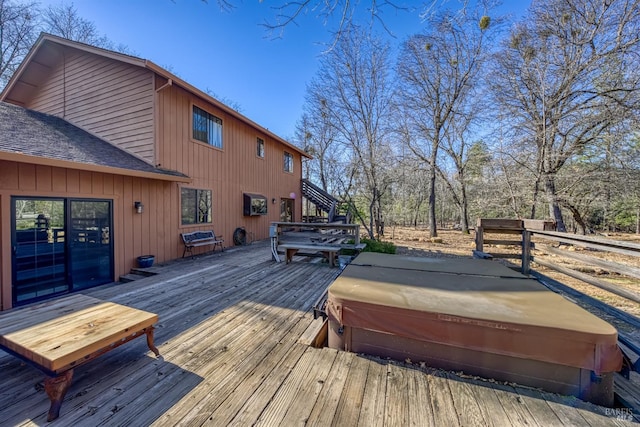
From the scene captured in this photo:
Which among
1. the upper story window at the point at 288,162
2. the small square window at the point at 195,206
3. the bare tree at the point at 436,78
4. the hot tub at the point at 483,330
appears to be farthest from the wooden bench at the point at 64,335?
the bare tree at the point at 436,78

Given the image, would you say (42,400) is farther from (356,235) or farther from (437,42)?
(437,42)

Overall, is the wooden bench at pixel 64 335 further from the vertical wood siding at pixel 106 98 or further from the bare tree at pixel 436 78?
the bare tree at pixel 436 78

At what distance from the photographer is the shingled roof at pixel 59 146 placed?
3963 millimetres

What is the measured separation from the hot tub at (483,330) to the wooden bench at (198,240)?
18.2 feet

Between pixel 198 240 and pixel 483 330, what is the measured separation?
23.1 feet

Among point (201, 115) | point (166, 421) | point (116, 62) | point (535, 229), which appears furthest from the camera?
point (201, 115)

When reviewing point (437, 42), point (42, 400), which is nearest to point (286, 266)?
point (42, 400)

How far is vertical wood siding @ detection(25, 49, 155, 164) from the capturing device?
636 centimetres

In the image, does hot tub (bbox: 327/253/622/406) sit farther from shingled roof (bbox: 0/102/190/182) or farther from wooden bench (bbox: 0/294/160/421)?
shingled roof (bbox: 0/102/190/182)

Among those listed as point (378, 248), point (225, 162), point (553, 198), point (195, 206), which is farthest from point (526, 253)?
point (225, 162)

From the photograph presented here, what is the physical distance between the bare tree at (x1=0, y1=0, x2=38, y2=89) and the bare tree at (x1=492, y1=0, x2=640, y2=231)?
17.7 metres

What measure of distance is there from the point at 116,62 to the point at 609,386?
10.1 metres

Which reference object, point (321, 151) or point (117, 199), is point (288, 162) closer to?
point (321, 151)

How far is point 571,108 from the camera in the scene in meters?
8.43
